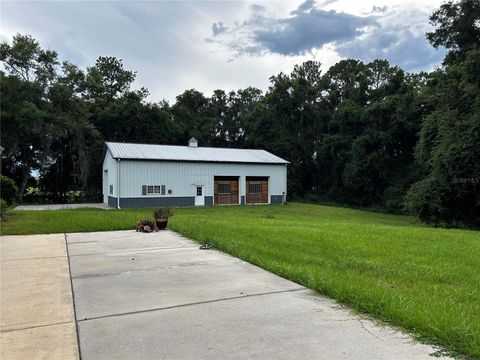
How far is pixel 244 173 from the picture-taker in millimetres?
31031

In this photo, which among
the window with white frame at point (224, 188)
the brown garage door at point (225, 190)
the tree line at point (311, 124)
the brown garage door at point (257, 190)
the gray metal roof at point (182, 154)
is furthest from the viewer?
the brown garage door at point (257, 190)

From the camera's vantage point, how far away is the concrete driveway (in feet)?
10.7

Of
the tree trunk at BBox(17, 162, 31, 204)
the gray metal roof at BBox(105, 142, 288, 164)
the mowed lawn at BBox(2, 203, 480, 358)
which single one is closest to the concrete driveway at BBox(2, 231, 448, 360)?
the mowed lawn at BBox(2, 203, 480, 358)

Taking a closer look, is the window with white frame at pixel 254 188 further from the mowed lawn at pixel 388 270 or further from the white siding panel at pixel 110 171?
the mowed lawn at pixel 388 270

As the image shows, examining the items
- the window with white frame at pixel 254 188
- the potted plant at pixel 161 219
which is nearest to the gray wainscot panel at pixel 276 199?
the window with white frame at pixel 254 188

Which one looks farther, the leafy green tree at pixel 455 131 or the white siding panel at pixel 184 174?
the white siding panel at pixel 184 174

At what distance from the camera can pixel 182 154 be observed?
2988 cm

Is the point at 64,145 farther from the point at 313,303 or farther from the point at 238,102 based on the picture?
the point at 313,303

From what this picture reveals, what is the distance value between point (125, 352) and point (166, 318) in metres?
0.82

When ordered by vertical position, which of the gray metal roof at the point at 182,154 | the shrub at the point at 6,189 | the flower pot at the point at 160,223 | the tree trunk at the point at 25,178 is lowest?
the flower pot at the point at 160,223

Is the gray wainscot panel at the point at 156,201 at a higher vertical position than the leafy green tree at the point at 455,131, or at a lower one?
lower

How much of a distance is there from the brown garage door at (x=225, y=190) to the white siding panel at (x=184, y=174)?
19.1 inches

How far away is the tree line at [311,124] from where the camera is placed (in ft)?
76.0

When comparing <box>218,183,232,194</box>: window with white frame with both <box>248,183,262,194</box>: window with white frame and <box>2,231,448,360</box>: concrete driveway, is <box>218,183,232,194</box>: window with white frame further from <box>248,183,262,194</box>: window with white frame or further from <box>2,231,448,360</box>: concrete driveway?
<box>2,231,448,360</box>: concrete driveway
